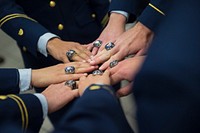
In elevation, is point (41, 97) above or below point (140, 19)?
below

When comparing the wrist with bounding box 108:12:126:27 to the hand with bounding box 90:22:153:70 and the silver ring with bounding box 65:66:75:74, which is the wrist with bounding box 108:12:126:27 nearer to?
the hand with bounding box 90:22:153:70

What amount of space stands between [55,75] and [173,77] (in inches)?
22.4

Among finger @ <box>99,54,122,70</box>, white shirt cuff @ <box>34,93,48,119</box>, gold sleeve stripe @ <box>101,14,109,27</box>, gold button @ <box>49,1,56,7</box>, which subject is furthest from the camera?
gold sleeve stripe @ <box>101,14,109,27</box>

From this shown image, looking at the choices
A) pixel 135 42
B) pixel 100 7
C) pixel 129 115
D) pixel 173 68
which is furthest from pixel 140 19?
pixel 129 115

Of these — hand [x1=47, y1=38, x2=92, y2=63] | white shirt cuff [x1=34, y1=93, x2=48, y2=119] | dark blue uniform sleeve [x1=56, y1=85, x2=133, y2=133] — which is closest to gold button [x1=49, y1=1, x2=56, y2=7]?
hand [x1=47, y1=38, x2=92, y2=63]

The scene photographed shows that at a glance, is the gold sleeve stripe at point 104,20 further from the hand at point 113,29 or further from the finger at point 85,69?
the finger at point 85,69

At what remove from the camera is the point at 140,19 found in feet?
2.81

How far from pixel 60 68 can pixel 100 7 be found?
11.4 inches

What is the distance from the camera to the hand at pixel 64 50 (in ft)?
3.04

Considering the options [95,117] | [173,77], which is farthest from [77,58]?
[173,77]

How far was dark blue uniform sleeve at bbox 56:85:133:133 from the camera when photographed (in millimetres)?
432

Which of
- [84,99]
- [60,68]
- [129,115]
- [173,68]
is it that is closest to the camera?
[173,68]

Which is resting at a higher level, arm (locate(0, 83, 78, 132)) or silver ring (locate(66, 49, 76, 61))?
silver ring (locate(66, 49, 76, 61))

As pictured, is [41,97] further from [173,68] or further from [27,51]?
[173,68]
